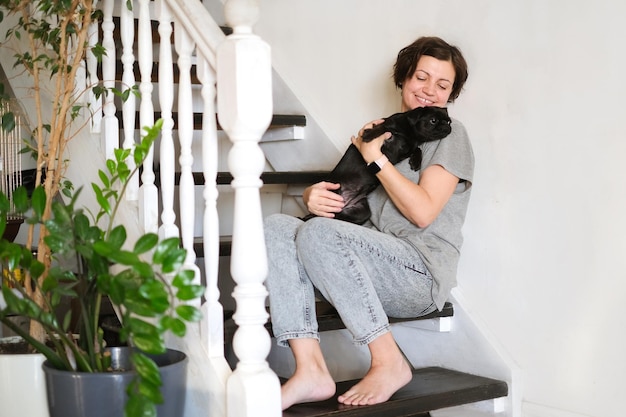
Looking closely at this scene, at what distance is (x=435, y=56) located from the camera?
250 centimetres

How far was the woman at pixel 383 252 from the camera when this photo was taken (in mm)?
2182

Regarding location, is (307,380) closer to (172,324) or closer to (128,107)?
(172,324)

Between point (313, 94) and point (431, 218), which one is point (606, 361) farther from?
point (313, 94)

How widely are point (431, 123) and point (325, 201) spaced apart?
0.39 metres

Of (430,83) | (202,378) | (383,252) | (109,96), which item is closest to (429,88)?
(430,83)

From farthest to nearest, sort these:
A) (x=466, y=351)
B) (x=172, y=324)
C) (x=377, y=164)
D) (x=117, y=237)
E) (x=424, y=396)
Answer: (x=466, y=351) < (x=377, y=164) < (x=424, y=396) < (x=117, y=237) < (x=172, y=324)

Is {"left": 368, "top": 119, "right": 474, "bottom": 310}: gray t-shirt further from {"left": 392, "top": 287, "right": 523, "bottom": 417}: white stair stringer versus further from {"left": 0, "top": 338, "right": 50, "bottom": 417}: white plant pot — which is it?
{"left": 0, "top": 338, "right": 50, "bottom": 417}: white plant pot

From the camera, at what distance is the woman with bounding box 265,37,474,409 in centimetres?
218

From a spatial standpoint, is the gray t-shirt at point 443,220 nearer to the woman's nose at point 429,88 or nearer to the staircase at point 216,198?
the woman's nose at point 429,88

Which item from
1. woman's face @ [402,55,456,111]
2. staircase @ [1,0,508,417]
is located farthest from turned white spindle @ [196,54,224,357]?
woman's face @ [402,55,456,111]

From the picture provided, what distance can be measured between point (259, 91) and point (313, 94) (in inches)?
56.5

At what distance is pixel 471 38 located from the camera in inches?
102

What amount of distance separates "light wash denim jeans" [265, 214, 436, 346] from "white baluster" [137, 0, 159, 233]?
1.04ft

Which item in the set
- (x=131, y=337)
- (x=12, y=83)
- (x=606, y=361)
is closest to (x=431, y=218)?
(x=606, y=361)
